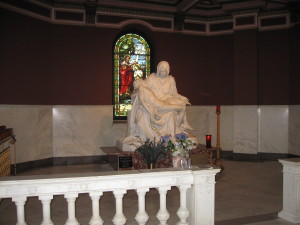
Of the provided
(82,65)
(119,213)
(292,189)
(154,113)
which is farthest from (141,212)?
(82,65)

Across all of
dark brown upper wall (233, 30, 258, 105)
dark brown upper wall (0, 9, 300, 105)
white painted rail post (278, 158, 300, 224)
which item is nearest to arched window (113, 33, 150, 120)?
dark brown upper wall (0, 9, 300, 105)

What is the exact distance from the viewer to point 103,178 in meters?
2.61

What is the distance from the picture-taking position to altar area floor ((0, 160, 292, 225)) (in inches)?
159

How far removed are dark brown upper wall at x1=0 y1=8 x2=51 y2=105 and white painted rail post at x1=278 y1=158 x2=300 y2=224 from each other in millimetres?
6201

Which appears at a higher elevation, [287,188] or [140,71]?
[140,71]

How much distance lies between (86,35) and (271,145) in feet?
21.6

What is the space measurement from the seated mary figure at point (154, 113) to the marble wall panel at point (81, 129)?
7.11 feet

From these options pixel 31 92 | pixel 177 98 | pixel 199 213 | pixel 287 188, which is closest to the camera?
pixel 199 213

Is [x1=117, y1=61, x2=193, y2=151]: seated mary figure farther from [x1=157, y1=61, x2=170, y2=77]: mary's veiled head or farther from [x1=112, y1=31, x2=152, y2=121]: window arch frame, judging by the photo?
[x1=112, y1=31, x2=152, y2=121]: window arch frame

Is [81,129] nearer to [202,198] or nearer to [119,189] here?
[119,189]

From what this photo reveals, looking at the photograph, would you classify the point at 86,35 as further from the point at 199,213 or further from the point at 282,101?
the point at 199,213

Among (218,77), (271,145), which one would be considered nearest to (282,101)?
(271,145)

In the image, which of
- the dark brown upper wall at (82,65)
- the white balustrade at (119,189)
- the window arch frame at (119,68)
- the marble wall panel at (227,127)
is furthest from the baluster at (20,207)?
the marble wall panel at (227,127)

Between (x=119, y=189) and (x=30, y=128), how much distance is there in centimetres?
579
